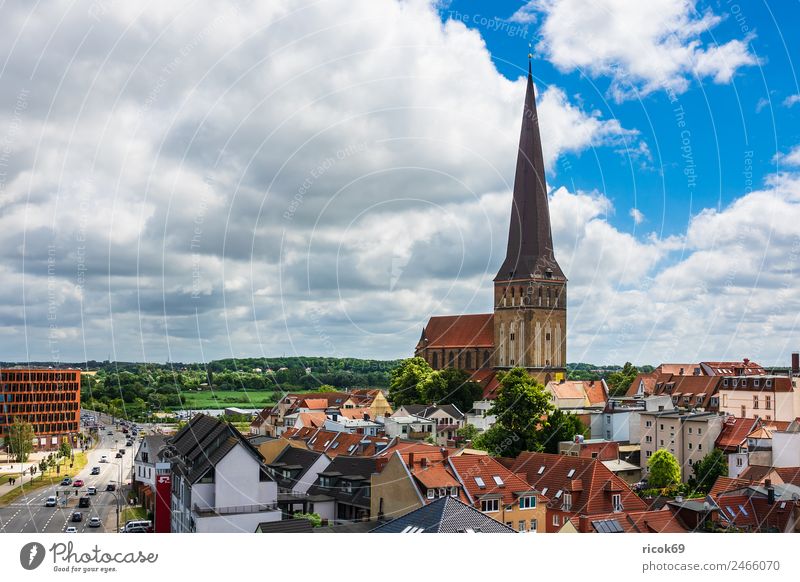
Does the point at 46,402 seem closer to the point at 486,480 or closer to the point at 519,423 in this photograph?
the point at 519,423

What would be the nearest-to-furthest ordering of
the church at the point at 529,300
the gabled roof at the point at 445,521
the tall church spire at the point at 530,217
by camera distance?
the gabled roof at the point at 445,521
the tall church spire at the point at 530,217
the church at the point at 529,300

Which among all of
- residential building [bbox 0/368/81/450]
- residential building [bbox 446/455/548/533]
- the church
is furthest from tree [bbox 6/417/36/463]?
residential building [bbox 446/455/548/533]

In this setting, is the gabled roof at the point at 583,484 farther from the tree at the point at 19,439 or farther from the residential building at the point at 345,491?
the tree at the point at 19,439

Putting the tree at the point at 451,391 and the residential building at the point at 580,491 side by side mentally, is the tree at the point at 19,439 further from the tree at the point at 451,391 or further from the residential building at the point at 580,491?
the residential building at the point at 580,491

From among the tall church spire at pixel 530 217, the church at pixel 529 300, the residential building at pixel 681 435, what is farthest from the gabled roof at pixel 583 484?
the tall church spire at pixel 530 217

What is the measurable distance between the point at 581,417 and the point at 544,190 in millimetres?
18392

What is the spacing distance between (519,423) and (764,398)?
10.6 metres

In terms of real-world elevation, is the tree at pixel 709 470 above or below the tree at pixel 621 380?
below

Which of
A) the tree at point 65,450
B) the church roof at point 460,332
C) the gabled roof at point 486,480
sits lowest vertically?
the tree at point 65,450

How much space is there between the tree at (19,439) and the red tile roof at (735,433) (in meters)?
32.9

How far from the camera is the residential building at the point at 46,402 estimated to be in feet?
154

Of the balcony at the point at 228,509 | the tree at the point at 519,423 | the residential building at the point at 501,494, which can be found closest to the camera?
the balcony at the point at 228,509

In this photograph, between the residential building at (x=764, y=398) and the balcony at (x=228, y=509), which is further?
the residential building at (x=764, y=398)
